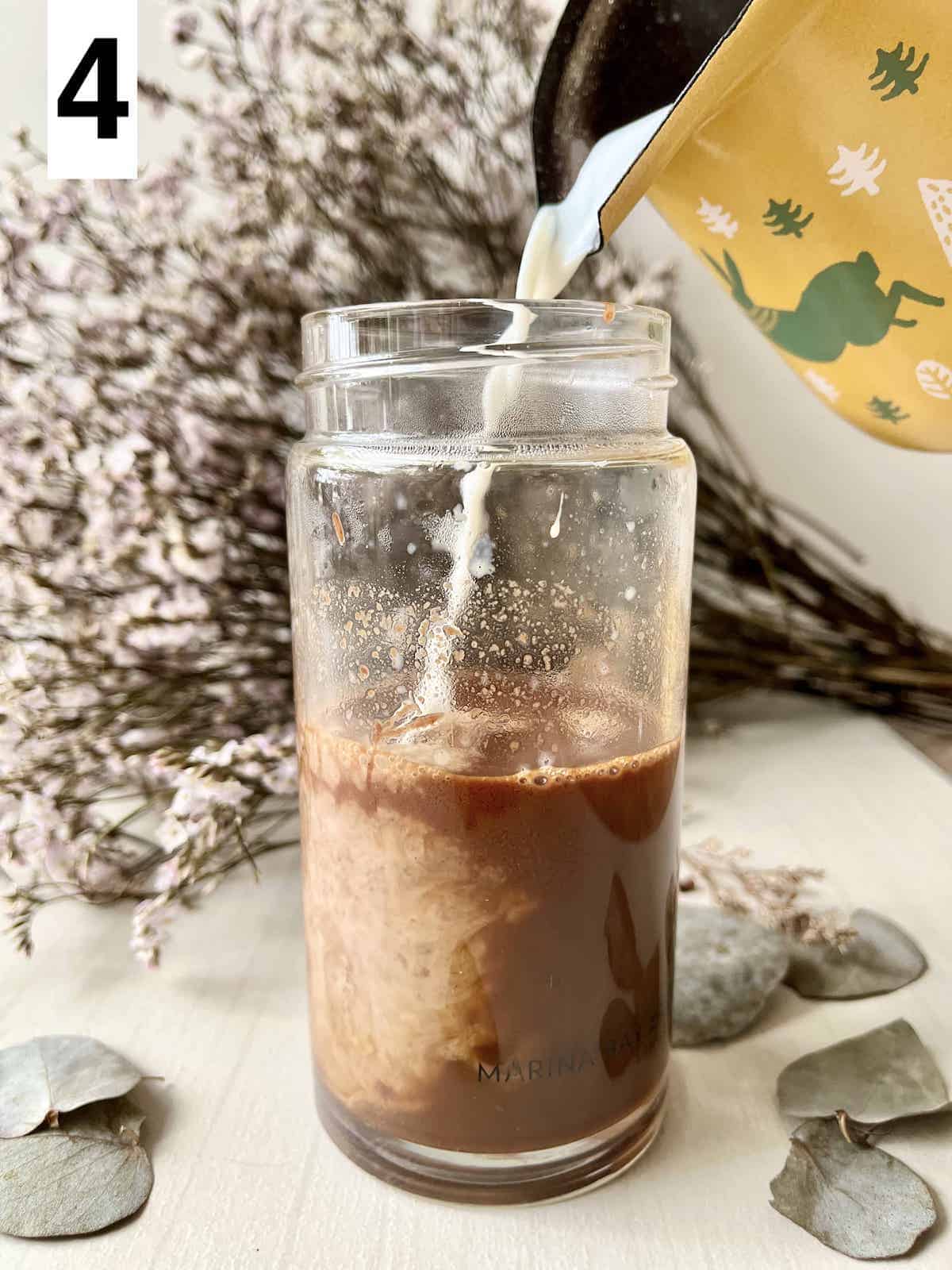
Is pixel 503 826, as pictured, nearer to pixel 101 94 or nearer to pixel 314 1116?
pixel 314 1116

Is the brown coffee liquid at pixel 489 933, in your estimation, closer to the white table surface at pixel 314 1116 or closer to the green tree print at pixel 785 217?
the white table surface at pixel 314 1116

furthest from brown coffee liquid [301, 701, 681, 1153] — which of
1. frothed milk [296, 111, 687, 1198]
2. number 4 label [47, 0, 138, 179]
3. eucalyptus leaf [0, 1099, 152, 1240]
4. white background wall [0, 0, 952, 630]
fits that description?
white background wall [0, 0, 952, 630]

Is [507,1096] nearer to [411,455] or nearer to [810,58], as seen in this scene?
[411,455]

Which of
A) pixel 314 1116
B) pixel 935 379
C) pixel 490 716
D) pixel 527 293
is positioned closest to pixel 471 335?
pixel 527 293

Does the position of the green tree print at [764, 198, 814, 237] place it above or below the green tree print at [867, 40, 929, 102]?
below

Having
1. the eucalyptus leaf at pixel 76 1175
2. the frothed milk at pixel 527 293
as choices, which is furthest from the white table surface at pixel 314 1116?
the frothed milk at pixel 527 293

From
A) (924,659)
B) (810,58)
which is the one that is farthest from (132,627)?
(924,659)

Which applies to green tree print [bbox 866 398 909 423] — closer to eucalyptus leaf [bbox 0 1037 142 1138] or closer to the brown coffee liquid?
the brown coffee liquid

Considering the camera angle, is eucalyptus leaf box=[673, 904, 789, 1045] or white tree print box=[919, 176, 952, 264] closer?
white tree print box=[919, 176, 952, 264]
